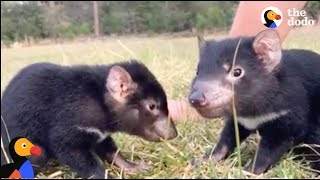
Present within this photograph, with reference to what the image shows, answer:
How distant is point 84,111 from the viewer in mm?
2215

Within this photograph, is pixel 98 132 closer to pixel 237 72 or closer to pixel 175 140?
pixel 175 140

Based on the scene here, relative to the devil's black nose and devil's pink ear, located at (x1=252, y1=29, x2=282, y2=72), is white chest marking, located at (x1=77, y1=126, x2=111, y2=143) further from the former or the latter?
devil's pink ear, located at (x1=252, y1=29, x2=282, y2=72)

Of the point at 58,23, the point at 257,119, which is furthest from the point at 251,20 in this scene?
the point at 58,23

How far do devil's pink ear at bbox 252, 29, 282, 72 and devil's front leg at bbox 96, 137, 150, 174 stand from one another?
529mm

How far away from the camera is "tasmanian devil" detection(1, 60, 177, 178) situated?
2.15 meters

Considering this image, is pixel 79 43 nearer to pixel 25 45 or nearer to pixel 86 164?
pixel 25 45

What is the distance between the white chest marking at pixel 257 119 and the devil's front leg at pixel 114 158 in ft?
1.18

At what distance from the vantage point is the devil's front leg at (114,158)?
2218 millimetres

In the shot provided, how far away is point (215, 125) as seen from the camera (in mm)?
2836

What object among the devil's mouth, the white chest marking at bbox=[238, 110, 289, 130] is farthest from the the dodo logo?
the devil's mouth

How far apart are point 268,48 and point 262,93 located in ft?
0.48

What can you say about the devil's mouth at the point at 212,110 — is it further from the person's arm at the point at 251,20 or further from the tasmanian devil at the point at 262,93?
the person's arm at the point at 251,20

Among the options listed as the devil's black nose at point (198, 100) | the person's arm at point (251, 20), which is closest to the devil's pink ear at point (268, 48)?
the devil's black nose at point (198, 100)

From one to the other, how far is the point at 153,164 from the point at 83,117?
30cm
